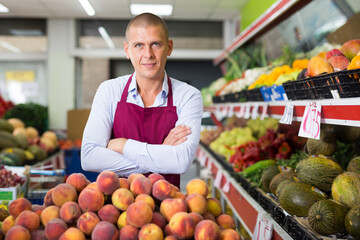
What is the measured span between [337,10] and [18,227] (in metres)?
3.52

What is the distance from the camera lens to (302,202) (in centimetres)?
174

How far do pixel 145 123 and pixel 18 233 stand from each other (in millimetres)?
912

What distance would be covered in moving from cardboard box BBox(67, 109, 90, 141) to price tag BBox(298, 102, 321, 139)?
5.37 m

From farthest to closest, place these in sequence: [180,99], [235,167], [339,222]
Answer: [235,167] → [180,99] → [339,222]

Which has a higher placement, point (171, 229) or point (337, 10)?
point (337, 10)

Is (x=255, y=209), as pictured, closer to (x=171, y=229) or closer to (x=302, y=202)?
(x=302, y=202)

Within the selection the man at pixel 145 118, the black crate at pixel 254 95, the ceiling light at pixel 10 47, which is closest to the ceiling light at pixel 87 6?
the man at pixel 145 118

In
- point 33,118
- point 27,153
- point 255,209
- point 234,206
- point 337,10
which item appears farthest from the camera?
point 33,118

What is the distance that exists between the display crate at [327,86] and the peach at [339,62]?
198mm

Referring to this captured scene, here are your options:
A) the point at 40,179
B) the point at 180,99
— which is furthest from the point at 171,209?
the point at 40,179

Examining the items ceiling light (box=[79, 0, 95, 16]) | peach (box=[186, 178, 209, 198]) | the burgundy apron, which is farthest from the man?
peach (box=[186, 178, 209, 198])

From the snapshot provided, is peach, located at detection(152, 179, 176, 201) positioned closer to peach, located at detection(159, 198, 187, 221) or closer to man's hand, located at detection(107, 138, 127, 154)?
peach, located at detection(159, 198, 187, 221)

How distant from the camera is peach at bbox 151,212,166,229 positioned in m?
1.12

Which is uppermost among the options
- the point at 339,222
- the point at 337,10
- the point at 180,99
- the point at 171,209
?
the point at 337,10
